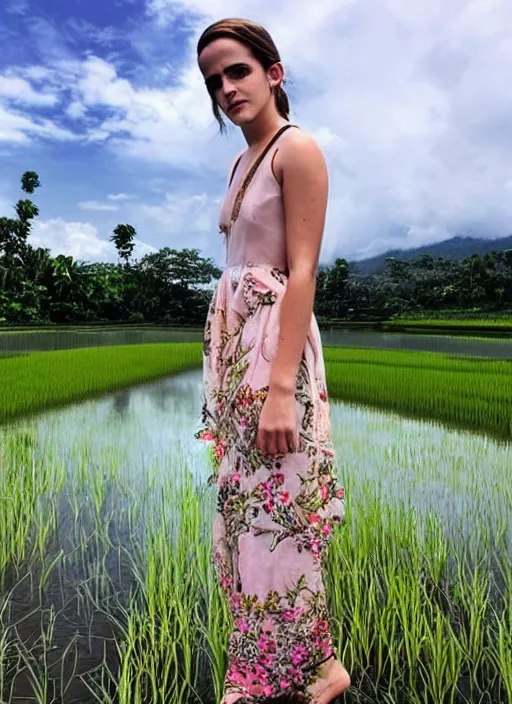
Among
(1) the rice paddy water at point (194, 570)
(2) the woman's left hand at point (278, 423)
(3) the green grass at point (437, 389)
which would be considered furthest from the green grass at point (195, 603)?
(3) the green grass at point (437, 389)

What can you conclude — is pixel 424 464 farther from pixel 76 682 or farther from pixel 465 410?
pixel 76 682

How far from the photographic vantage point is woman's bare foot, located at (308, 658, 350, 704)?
1046mm

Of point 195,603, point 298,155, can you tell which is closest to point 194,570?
point 195,603

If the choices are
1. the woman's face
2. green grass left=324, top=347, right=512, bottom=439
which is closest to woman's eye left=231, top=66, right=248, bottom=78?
the woman's face

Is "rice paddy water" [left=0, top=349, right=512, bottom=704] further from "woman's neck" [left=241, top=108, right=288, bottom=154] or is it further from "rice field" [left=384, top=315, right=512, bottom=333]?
"rice field" [left=384, top=315, right=512, bottom=333]

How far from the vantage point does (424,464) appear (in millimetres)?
3328

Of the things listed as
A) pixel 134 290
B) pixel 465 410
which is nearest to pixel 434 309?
pixel 134 290

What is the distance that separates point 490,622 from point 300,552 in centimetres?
93

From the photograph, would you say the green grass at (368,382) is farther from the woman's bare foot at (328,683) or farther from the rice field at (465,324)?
the rice field at (465,324)

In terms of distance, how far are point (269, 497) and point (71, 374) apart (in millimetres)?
6163

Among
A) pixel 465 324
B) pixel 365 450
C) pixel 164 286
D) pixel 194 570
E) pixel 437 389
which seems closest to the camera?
pixel 194 570

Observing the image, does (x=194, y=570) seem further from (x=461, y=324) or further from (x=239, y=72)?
(x=461, y=324)

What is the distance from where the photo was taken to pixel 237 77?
3.37 feet

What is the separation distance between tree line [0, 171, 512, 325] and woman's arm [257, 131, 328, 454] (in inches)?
804
